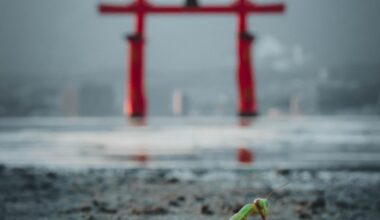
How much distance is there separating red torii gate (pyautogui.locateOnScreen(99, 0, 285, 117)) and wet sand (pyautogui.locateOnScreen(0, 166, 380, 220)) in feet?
62.2

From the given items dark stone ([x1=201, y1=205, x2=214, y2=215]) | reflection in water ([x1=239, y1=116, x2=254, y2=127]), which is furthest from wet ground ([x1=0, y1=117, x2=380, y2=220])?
reflection in water ([x1=239, y1=116, x2=254, y2=127])

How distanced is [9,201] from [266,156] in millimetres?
3763

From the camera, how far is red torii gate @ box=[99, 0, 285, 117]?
23297 mm

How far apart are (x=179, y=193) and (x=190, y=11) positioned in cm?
2067

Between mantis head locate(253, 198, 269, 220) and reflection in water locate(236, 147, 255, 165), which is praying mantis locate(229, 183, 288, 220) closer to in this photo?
mantis head locate(253, 198, 269, 220)

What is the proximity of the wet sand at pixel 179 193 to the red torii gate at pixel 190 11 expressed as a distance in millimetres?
18963

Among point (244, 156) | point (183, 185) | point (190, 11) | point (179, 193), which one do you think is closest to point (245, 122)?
point (190, 11)

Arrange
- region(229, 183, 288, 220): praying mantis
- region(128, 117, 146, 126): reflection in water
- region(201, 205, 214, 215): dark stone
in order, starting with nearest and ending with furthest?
1. region(229, 183, 288, 220): praying mantis
2. region(201, 205, 214, 215): dark stone
3. region(128, 117, 146, 126): reflection in water

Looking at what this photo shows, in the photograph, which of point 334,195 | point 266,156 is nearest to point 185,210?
point 334,195

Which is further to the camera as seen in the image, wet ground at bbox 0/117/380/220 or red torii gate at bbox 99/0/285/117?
red torii gate at bbox 99/0/285/117

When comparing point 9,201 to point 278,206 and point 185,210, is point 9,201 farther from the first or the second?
point 278,206

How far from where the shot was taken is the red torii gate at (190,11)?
23297 millimetres

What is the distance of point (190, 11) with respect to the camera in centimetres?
2356

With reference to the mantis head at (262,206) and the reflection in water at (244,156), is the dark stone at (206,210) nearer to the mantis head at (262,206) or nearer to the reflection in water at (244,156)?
the mantis head at (262,206)
